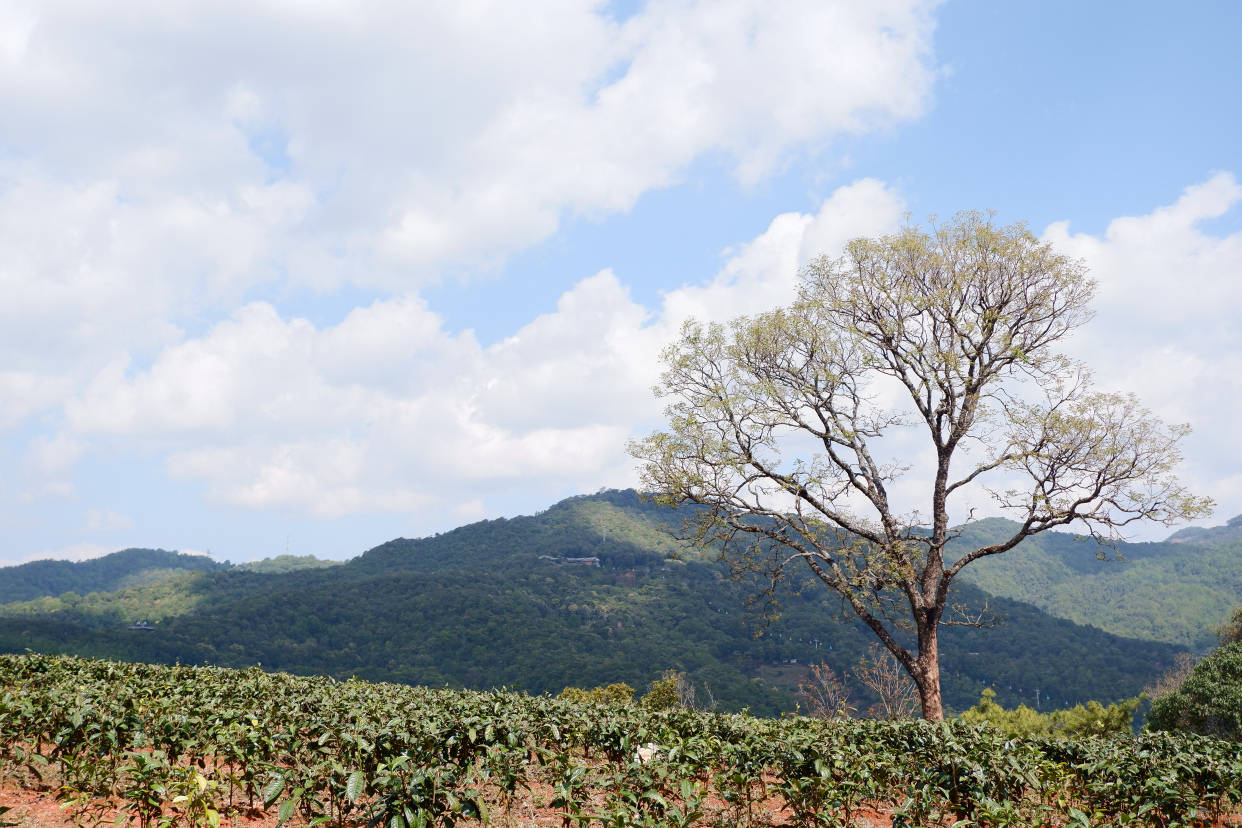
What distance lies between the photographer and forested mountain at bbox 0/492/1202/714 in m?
56.0

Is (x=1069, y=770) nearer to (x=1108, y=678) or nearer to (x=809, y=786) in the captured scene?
(x=809, y=786)

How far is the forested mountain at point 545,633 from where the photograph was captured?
56.0 m

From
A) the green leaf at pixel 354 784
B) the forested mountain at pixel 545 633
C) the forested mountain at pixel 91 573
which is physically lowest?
the forested mountain at pixel 545 633

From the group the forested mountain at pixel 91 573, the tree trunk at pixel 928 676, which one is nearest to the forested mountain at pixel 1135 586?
the tree trunk at pixel 928 676

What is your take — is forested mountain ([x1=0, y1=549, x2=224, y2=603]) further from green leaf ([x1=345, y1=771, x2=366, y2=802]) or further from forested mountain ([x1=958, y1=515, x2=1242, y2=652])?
forested mountain ([x1=958, y1=515, x2=1242, y2=652])

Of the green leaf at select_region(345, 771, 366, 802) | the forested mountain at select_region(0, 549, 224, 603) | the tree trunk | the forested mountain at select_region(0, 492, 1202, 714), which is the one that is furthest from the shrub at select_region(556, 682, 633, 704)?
the forested mountain at select_region(0, 549, 224, 603)

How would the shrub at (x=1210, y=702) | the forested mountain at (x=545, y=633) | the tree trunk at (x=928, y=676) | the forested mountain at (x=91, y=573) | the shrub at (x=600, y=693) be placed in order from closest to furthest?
the tree trunk at (x=928, y=676) → the shrub at (x=1210, y=702) → the shrub at (x=600, y=693) → the forested mountain at (x=545, y=633) → the forested mountain at (x=91, y=573)

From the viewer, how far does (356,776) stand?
523cm

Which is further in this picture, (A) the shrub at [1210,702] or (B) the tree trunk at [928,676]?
(A) the shrub at [1210,702]

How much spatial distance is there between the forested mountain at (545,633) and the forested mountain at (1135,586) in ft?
64.0

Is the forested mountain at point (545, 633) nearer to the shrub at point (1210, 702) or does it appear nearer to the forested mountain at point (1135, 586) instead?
the forested mountain at point (1135, 586)

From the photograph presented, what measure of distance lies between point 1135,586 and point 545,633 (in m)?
89.7

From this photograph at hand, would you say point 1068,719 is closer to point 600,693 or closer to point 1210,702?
point 1210,702

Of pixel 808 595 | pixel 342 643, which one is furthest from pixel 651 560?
pixel 342 643
